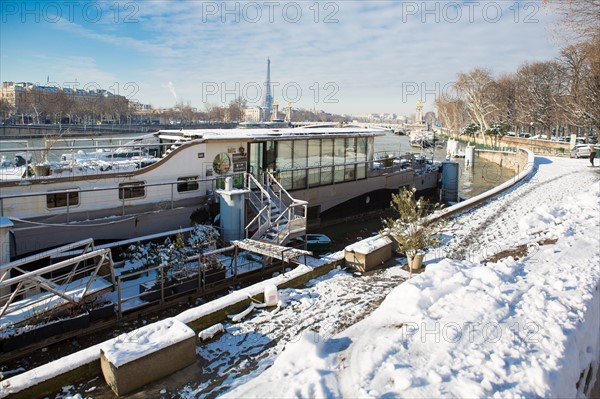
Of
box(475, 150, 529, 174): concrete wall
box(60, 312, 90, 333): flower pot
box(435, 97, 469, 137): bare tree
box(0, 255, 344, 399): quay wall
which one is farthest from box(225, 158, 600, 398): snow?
box(435, 97, 469, 137): bare tree

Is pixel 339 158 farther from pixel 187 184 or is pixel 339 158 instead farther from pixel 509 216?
pixel 187 184

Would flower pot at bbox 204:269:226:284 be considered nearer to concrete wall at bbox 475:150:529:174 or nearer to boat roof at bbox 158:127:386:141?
boat roof at bbox 158:127:386:141

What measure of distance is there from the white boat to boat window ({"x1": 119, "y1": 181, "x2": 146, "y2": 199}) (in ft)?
0.11

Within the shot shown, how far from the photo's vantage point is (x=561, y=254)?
12.3m

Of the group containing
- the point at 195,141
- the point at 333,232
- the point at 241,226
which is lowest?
the point at 333,232

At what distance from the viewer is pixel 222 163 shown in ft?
62.6

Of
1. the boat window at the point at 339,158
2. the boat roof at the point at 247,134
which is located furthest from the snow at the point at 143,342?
the boat window at the point at 339,158

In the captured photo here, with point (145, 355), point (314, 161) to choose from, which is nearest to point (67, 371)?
point (145, 355)

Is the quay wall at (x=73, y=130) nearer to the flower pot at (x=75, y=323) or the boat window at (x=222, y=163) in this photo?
the boat window at (x=222, y=163)

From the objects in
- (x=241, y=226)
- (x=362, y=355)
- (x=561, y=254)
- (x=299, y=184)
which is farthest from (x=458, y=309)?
(x=299, y=184)

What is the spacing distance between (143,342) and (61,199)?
987 cm

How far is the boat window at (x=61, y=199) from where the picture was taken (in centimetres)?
1484

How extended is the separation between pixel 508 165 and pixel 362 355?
5283cm

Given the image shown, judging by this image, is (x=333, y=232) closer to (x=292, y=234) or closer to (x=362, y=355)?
(x=292, y=234)
